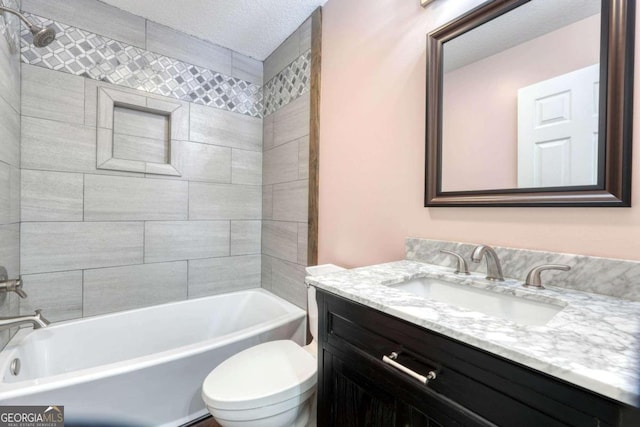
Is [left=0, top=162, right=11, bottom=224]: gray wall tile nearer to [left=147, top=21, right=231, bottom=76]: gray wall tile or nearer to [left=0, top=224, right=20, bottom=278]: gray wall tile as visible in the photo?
[left=0, top=224, right=20, bottom=278]: gray wall tile

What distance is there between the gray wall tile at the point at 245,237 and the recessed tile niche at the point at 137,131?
656 millimetres

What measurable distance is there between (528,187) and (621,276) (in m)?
0.35

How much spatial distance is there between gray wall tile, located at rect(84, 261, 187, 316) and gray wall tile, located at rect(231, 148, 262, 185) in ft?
2.74

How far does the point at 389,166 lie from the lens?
1450 mm

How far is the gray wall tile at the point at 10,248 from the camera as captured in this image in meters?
1.36

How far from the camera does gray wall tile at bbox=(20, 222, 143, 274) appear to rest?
1680 millimetres

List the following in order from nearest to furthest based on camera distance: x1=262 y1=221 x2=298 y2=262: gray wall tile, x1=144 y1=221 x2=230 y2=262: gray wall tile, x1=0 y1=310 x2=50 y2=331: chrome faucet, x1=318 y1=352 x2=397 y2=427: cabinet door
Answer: x1=318 y1=352 x2=397 y2=427: cabinet door
x1=0 y1=310 x2=50 y2=331: chrome faucet
x1=144 y1=221 x2=230 y2=262: gray wall tile
x1=262 y1=221 x2=298 y2=262: gray wall tile

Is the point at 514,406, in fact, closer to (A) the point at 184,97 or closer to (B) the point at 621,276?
(B) the point at 621,276

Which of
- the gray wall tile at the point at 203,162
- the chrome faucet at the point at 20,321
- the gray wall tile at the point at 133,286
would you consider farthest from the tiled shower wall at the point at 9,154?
the gray wall tile at the point at 203,162

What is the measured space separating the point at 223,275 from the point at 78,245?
0.99m

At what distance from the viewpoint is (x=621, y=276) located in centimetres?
78

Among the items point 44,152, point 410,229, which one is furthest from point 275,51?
point 410,229

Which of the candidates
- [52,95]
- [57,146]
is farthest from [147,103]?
[57,146]

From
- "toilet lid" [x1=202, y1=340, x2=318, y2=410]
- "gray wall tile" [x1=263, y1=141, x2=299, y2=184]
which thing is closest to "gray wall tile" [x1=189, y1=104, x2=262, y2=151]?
"gray wall tile" [x1=263, y1=141, x2=299, y2=184]
